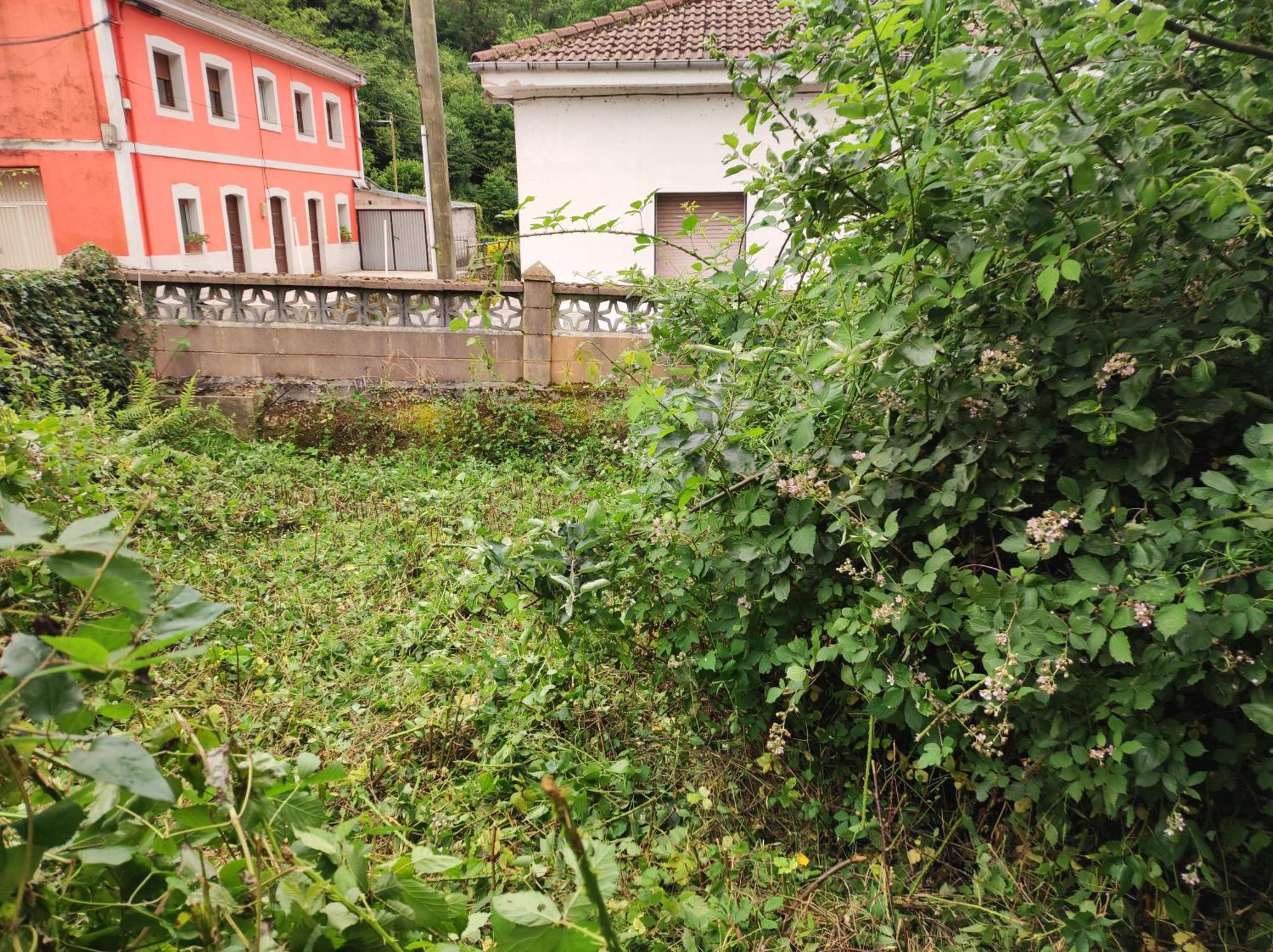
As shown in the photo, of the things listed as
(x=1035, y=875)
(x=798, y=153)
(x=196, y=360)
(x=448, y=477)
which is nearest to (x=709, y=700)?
(x=1035, y=875)

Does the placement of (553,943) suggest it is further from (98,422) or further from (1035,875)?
(98,422)

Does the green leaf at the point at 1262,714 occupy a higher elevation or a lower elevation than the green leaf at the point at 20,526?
lower

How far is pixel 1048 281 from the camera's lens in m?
1.53

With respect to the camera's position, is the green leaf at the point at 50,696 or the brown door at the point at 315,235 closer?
the green leaf at the point at 50,696

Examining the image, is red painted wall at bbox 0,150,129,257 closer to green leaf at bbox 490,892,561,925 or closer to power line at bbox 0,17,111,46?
power line at bbox 0,17,111,46

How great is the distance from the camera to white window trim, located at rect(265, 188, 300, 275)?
Answer: 1975cm

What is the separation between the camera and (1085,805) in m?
2.03

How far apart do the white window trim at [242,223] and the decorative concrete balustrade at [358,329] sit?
11.8m

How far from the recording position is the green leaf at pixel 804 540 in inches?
79.3

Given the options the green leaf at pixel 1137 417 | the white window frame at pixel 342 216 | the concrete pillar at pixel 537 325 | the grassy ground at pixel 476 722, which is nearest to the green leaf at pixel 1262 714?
the green leaf at pixel 1137 417

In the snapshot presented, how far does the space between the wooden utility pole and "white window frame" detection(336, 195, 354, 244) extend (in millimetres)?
15499

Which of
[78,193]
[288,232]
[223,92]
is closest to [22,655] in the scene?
[78,193]

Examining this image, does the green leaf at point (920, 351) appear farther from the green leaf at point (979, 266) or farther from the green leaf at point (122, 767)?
the green leaf at point (122, 767)

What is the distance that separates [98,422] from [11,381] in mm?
592
